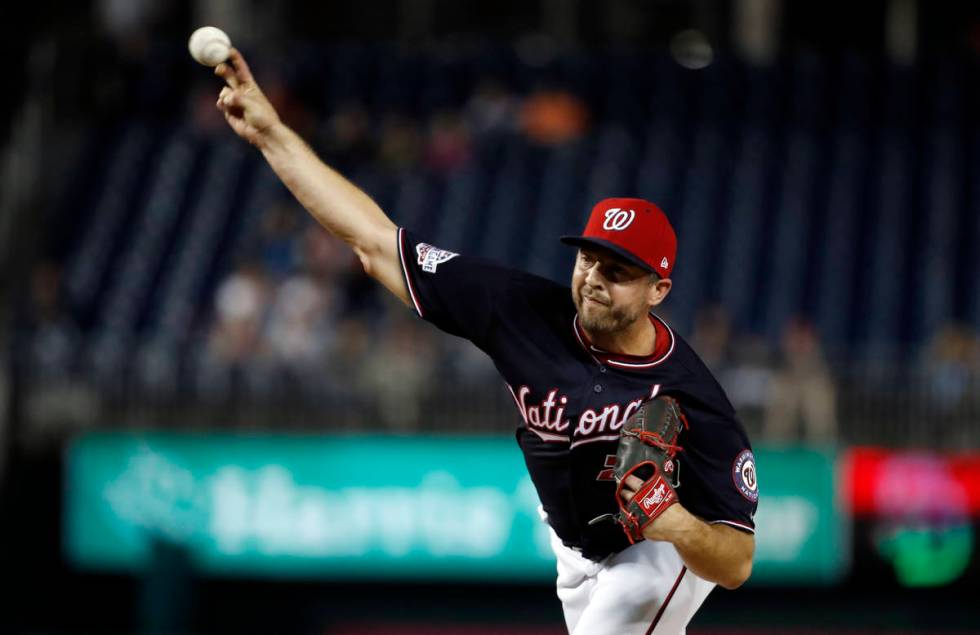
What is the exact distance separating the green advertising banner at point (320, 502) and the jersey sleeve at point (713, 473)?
7.30 meters

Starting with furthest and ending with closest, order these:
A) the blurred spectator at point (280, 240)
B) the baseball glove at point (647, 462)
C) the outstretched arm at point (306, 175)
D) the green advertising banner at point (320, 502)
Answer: the blurred spectator at point (280, 240), the green advertising banner at point (320, 502), the outstretched arm at point (306, 175), the baseball glove at point (647, 462)

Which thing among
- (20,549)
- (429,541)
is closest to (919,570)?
(429,541)

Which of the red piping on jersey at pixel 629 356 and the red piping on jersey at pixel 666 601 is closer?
the red piping on jersey at pixel 629 356

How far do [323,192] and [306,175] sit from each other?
0.25ft

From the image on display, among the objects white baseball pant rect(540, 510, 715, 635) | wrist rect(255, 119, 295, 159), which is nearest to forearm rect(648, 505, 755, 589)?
white baseball pant rect(540, 510, 715, 635)

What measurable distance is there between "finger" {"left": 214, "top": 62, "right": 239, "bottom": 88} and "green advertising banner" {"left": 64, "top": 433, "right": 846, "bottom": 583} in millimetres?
7413

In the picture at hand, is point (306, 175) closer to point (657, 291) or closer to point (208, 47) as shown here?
point (208, 47)

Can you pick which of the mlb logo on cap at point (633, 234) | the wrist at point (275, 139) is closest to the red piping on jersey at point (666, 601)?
the mlb logo on cap at point (633, 234)

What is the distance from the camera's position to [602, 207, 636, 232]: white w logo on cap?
4.60 metres

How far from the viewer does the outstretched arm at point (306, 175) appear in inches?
187

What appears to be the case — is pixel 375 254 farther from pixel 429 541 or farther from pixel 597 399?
pixel 429 541

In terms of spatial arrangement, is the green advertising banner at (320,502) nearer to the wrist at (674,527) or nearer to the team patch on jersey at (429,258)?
the team patch on jersey at (429,258)

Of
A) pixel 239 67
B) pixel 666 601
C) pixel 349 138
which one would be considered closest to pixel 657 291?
pixel 666 601

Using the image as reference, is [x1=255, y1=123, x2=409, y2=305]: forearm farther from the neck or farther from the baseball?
the neck
